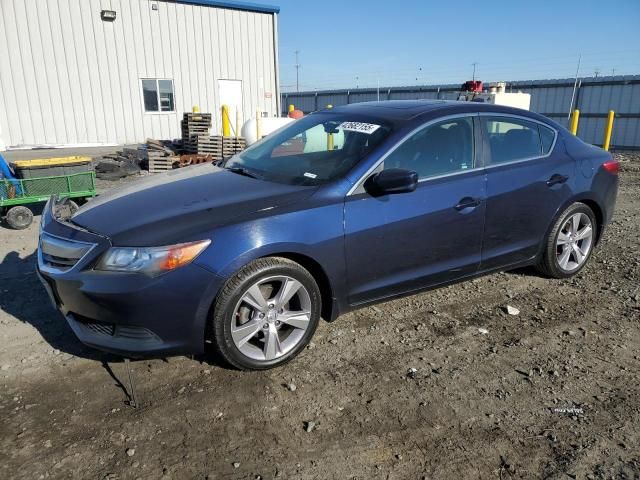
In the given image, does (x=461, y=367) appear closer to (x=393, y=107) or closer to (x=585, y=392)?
(x=585, y=392)

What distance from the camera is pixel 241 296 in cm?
296

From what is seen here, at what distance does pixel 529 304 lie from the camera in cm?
425

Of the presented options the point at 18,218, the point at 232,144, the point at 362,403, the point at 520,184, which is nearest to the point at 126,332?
the point at 362,403

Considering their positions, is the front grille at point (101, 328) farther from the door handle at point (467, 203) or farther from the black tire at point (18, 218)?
the black tire at point (18, 218)

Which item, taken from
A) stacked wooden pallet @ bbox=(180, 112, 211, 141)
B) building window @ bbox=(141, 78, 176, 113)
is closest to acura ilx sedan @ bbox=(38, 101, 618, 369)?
stacked wooden pallet @ bbox=(180, 112, 211, 141)

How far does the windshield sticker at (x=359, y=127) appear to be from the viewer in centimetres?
370

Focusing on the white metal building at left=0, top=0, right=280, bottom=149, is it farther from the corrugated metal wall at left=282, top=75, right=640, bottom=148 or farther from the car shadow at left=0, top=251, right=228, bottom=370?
the car shadow at left=0, top=251, right=228, bottom=370

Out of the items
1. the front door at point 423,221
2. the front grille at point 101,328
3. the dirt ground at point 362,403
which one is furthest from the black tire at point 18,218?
the front door at point 423,221

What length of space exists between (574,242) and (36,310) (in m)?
4.77

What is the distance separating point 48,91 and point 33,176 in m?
10.5

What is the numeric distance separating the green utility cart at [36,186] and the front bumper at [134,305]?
167 inches

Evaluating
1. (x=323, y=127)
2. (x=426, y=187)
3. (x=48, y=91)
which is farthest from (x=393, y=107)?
(x=48, y=91)

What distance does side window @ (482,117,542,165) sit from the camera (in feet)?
13.1

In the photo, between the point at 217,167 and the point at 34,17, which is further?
the point at 34,17
